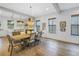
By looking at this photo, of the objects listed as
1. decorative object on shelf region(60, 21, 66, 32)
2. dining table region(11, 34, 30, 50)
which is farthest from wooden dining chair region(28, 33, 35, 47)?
decorative object on shelf region(60, 21, 66, 32)

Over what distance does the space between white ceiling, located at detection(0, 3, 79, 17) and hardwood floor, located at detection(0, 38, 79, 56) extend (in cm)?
80

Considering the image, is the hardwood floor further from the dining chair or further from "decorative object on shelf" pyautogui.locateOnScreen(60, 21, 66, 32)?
"decorative object on shelf" pyautogui.locateOnScreen(60, 21, 66, 32)

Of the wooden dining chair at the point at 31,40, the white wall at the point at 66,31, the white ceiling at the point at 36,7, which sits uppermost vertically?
the white ceiling at the point at 36,7

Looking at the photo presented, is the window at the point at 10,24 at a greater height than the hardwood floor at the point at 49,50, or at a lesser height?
greater

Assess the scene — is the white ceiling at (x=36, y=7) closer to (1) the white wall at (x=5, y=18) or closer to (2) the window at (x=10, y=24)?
(1) the white wall at (x=5, y=18)

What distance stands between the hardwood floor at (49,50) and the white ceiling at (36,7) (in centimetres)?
80

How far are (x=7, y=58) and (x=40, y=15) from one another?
4.60 feet

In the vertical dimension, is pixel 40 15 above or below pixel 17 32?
above

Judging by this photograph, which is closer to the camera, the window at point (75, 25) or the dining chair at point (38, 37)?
the window at point (75, 25)

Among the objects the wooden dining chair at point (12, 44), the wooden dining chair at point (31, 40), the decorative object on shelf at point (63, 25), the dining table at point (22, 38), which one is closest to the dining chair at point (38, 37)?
the wooden dining chair at point (31, 40)

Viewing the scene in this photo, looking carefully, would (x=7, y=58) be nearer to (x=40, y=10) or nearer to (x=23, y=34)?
(x=23, y=34)

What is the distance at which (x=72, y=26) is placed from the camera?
8.23ft

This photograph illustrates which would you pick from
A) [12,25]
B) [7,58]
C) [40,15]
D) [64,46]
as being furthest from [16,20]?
[64,46]

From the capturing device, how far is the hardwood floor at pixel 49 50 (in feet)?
8.02
